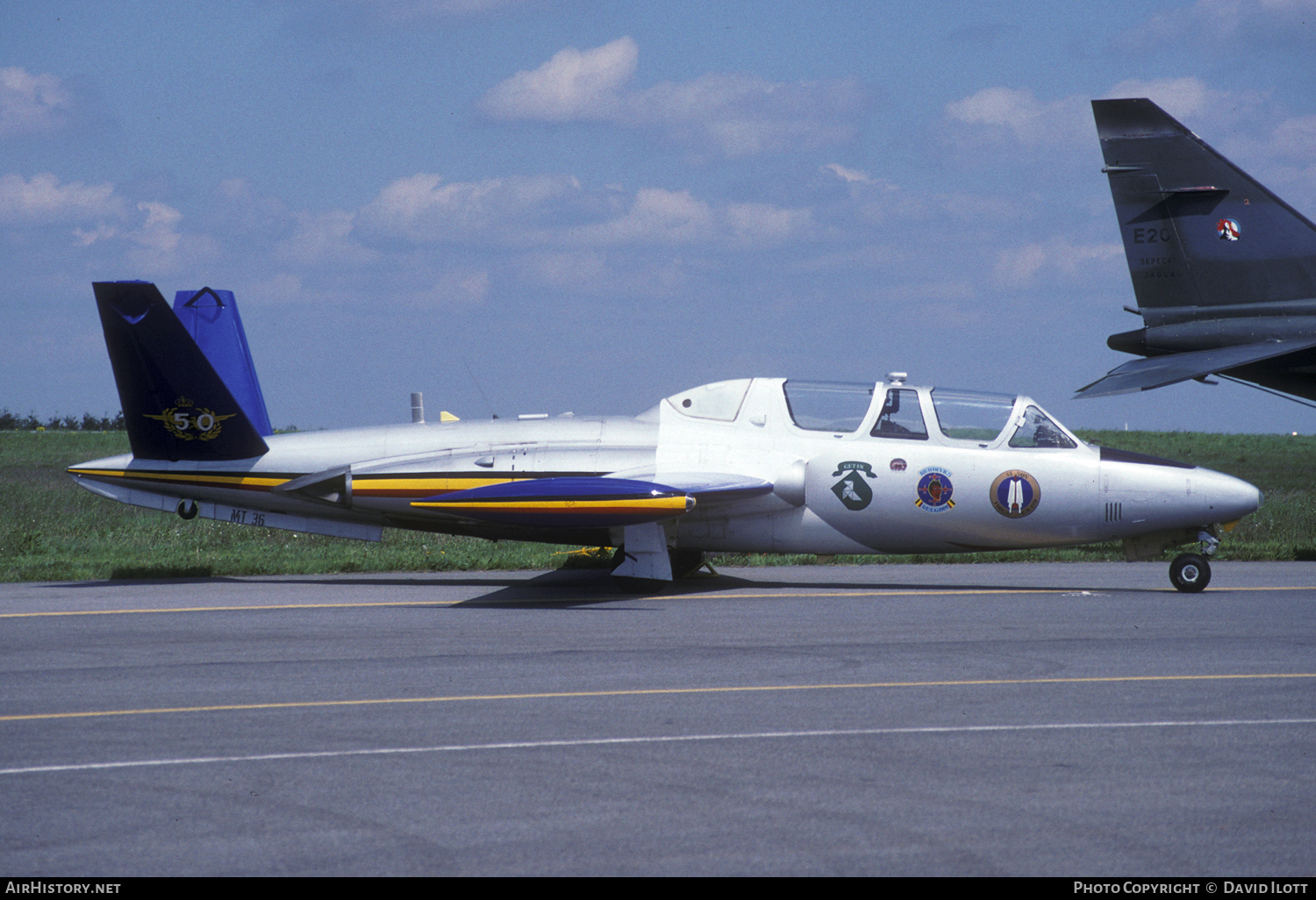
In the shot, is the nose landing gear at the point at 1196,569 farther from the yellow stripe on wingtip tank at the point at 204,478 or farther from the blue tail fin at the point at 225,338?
the blue tail fin at the point at 225,338

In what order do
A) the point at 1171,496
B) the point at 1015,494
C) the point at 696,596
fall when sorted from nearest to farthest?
the point at 1171,496
the point at 1015,494
the point at 696,596

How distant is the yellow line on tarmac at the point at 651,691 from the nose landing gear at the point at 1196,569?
4.87 m

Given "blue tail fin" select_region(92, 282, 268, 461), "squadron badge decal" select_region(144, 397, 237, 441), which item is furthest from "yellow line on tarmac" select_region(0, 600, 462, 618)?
"squadron badge decal" select_region(144, 397, 237, 441)

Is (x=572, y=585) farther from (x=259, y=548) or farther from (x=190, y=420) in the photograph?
(x=259, y=548)

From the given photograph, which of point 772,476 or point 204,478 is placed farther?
point 204,478

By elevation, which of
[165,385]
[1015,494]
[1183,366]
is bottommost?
[1015,494]

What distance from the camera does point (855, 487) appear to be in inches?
541

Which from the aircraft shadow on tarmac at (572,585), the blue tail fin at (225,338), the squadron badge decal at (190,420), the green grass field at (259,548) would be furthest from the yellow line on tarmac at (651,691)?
the blue tail fin at (225,338)

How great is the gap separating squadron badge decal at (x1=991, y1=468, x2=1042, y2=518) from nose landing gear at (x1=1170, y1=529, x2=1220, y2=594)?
1.75 meters

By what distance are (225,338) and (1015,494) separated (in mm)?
12300

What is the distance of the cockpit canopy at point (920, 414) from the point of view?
1376 centimetres

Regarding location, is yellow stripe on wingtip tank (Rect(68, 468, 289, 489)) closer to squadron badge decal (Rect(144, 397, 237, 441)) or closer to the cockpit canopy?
squadron badge decal (Rect(144, 397, 237, 441))

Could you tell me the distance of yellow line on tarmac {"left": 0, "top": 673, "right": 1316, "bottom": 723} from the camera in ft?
25.1

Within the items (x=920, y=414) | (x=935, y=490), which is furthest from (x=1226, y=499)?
(x=920, y=414)
